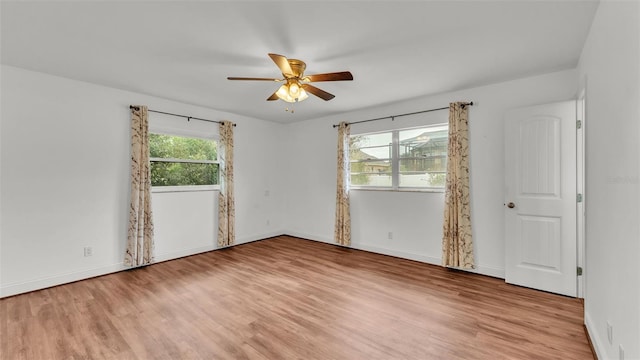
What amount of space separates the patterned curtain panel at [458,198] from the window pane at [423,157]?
246mm

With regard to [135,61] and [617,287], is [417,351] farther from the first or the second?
[135,61]

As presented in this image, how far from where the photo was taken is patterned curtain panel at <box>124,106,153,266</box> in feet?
12.7

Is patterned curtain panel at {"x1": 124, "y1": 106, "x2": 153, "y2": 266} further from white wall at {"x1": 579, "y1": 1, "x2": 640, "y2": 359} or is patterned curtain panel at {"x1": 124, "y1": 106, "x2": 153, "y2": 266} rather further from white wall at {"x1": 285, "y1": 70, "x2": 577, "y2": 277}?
white wall at {"x1": 579, "y1": 1, "x2": 640, "y2": 359}

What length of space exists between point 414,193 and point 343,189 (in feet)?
4.32

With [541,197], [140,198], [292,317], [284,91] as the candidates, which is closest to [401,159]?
[541,197]

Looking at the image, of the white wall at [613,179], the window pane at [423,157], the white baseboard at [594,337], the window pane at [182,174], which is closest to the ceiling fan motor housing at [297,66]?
the white wall at [613,179]

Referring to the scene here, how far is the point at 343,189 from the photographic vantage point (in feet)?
16.7

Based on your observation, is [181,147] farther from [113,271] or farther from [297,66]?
[297,66]

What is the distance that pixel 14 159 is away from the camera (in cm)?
307

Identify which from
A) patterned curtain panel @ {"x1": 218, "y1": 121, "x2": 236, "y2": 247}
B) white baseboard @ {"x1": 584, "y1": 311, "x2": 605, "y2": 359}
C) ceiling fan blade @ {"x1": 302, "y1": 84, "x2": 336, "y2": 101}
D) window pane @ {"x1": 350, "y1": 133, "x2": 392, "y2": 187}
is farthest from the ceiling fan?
white baseboard @ {"x1": 584, "y1": 311, "x2": 605, "y2": 359}

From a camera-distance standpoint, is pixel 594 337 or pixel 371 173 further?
pixel 371 173

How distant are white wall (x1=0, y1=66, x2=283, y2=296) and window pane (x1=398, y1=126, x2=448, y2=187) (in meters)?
3.83

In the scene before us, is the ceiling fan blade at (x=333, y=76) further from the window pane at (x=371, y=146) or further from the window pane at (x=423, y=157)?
the window pane at (x=371, y=146)

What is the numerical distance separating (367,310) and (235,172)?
373 centimetres
